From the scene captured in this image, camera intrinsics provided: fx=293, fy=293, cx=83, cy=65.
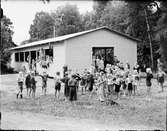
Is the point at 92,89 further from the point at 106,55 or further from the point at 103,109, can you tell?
the point at 106,55

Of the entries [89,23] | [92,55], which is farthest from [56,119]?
[89,23]

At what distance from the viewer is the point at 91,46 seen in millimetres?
21031

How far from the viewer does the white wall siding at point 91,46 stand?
67.4 ft

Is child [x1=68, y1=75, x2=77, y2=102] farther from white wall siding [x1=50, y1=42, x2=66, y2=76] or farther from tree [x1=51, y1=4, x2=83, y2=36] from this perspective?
tree [x1=51, y1=4, x2=83, y2=36]

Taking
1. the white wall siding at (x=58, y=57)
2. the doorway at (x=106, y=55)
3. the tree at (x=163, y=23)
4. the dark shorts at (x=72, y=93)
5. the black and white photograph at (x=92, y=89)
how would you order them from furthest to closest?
the doorway at (x=106, y=55), the white wall siding at (x=58, y=57), the dark shorts at (x=72, y=93), the black and white photograph at (x=92, y=89), the tree at (x=163, y=23)

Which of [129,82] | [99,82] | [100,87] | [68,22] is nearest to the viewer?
[100,87]

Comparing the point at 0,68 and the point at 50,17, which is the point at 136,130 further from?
the point at 50,17

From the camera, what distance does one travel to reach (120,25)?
118ft

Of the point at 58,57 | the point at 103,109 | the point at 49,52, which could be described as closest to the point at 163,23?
the point at 103,109

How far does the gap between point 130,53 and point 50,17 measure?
35808mm

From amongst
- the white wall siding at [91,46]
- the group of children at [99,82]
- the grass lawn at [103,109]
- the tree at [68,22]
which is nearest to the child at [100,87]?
the group of children at [99,82]

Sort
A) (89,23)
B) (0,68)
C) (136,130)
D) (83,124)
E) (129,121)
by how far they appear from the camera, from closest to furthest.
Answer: (136,130), (83,124), (129,121), (0,68), (89,23)

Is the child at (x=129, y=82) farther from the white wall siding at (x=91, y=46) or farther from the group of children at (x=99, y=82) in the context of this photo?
the white wall siding at (x=91, y=46)

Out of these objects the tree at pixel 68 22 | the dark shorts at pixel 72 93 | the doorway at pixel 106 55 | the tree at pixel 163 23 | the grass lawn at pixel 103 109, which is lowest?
the grass lawn at pixel 103 109
